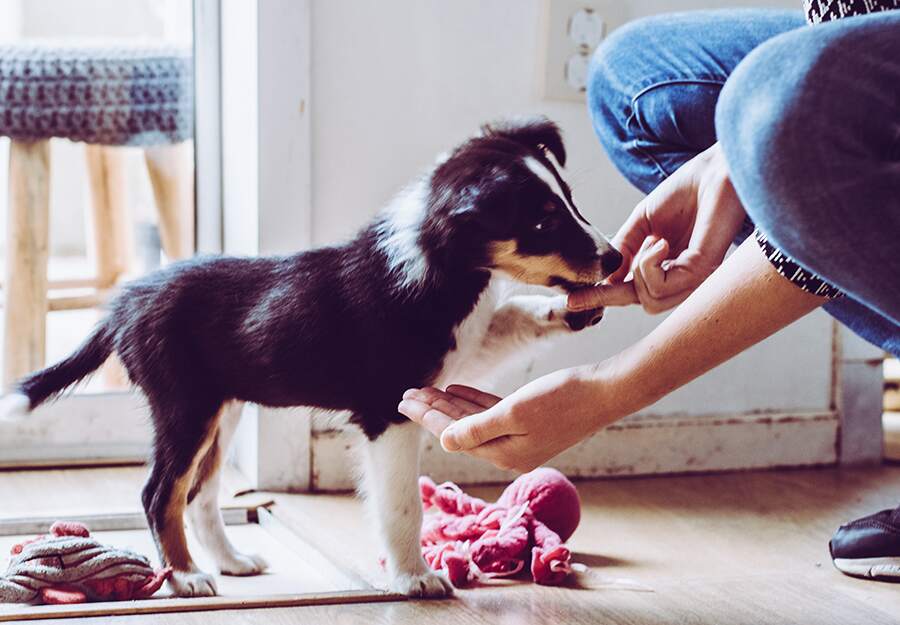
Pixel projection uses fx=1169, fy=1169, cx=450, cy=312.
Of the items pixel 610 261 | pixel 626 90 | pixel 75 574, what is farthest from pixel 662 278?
pixel 75 574

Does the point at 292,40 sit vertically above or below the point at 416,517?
above

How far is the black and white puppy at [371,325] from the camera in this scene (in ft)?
4.43

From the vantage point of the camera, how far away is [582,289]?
1337 mm

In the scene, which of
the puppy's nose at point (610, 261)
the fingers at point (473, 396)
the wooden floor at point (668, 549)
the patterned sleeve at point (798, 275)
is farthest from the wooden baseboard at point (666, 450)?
the patterned sleeve at point (798, 275)

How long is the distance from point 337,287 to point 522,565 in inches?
16.4

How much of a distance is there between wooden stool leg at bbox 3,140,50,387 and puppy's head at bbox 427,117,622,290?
991 millimetres

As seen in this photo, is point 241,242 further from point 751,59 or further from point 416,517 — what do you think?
point 751,59

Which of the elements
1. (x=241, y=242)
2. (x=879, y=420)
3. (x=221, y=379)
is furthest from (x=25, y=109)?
(x=879, y=420)

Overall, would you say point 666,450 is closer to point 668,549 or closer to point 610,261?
point 668,549

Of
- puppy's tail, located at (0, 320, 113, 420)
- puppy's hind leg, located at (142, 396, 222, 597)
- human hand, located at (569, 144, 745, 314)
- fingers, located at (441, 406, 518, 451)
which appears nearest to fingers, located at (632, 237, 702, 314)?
human hand, located at (569, 144, 745, 314)

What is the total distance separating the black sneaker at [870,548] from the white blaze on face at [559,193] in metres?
0.52

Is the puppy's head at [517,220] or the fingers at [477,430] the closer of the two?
the fingers at [477,430]

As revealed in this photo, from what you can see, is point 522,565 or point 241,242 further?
point 241,242

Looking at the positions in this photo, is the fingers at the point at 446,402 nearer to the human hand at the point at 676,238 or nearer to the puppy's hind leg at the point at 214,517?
the human hand at the point at 676,238
